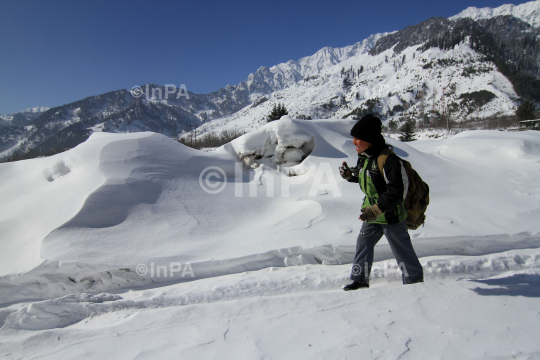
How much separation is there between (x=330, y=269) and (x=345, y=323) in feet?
3.54

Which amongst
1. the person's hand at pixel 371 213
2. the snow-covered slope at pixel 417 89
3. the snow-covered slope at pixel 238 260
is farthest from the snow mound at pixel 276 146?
the snow-covered slope at pixel 417 89

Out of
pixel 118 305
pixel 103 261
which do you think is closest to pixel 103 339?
pixel 118 305

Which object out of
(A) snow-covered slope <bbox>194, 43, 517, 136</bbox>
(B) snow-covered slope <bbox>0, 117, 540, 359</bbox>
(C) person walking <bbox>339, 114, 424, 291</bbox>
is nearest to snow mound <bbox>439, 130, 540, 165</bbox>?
(B) snow-covered slope <bbox>0, 117, 540, 359</bbox>

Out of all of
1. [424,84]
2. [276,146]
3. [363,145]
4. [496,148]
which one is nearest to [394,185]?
[363,145]

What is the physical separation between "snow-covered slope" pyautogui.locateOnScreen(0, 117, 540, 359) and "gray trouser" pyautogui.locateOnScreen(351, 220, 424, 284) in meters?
0.14

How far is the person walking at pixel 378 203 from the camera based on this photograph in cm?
205

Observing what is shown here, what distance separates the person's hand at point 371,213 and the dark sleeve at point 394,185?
2.0 inches

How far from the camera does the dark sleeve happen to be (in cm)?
203

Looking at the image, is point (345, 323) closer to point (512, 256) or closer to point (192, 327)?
point (192, 327)

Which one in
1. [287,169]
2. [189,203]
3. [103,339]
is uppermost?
[287,169]

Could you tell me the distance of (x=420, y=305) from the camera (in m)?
2.12

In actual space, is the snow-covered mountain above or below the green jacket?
above

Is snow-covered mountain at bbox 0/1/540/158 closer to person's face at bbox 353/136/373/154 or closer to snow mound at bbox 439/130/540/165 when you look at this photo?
snow mound at bbox 439/130/540/165

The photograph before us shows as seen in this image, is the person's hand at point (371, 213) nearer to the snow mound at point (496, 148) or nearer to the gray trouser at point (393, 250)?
the gray trouser at point (393, 250)
